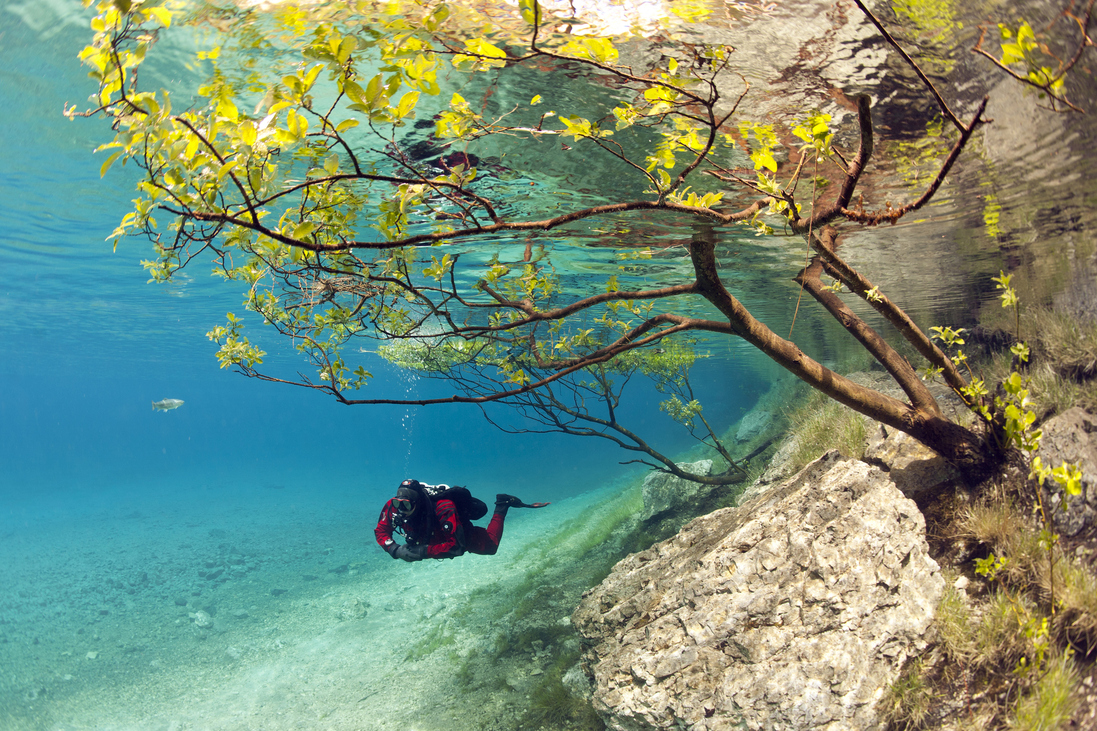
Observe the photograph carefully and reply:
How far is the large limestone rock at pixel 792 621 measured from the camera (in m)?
4.50

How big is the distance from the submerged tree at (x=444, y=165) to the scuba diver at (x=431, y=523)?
2730mm

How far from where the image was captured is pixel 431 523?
8.37 metres

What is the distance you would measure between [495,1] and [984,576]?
24.9 ft

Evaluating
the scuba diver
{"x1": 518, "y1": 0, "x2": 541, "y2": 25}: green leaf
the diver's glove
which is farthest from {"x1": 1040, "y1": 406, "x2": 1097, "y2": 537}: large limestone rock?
the diver's glove

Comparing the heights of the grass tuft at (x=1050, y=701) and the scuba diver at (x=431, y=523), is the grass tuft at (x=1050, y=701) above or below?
below

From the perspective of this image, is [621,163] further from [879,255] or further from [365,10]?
[879,255]

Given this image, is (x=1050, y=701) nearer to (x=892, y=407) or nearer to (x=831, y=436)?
(x=892, y=407)

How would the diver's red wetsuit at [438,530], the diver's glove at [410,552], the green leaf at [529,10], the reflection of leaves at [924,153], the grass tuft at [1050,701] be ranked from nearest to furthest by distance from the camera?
the green leaf at [529,10] < the grass tuft at [1050,701] < the reflection of leaves at [924,153] < the diver's glove at [410,552] < the diver's red wetsuit at [438,530]

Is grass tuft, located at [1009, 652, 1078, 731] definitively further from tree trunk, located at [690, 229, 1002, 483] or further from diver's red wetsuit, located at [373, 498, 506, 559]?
diver's red wetsuit, located at [373, 498, 506, 559]

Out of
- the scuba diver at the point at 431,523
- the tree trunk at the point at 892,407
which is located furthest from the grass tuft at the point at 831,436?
the scuba diver at the point at 431,523

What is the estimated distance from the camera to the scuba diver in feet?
26.1

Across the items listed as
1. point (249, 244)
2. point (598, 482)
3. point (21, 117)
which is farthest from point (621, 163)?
point (598, 482)

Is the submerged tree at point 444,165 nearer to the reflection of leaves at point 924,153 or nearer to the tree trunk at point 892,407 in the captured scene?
the tree trunk at point 892,407

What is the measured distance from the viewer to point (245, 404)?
18275 cm
